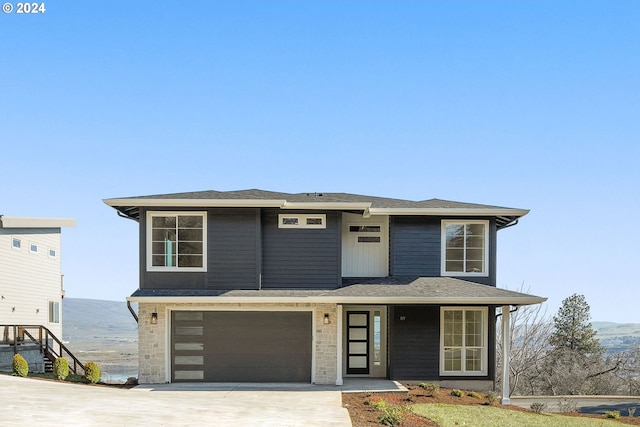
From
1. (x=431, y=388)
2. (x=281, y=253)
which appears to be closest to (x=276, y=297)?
(x=281, y=253)

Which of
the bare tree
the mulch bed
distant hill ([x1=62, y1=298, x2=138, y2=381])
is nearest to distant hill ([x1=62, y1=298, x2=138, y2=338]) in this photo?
distant hill ([x1=62, y1=298, x2=138, y2=381])

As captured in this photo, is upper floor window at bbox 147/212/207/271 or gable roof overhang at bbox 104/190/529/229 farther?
upper floor window at bbox 147/212/207/271

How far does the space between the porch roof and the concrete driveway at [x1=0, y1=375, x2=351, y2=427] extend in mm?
2186

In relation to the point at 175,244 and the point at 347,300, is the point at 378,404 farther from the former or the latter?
the point at 175,244

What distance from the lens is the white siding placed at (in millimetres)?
23156

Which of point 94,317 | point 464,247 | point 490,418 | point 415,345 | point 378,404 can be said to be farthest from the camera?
point 94,317

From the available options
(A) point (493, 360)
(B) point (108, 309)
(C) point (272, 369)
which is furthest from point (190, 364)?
(B) point (108, 309)

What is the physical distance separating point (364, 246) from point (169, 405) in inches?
304

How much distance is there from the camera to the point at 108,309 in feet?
450

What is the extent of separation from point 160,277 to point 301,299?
392 centimetres

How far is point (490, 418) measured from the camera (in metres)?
13.0

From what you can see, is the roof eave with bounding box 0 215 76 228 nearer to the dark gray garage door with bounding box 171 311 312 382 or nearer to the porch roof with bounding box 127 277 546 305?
the porch roof with bounding box 127 277 546 305

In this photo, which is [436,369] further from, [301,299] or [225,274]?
[225,274]

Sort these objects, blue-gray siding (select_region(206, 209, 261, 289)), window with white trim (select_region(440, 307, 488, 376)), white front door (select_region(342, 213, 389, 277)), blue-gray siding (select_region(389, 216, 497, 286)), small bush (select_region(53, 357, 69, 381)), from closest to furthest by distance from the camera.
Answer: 1. small bush (select_region(53, 357, 69, 381))
2. blue-gray siding (select_region(206, 209, 261, 289))
3. window with white trim (select_region(440, 307, 488, 376))
4. blue-gray siding (select_region(389, 216, 497, 286))
5. white front door (select_region(342, 213, 389, 277))
